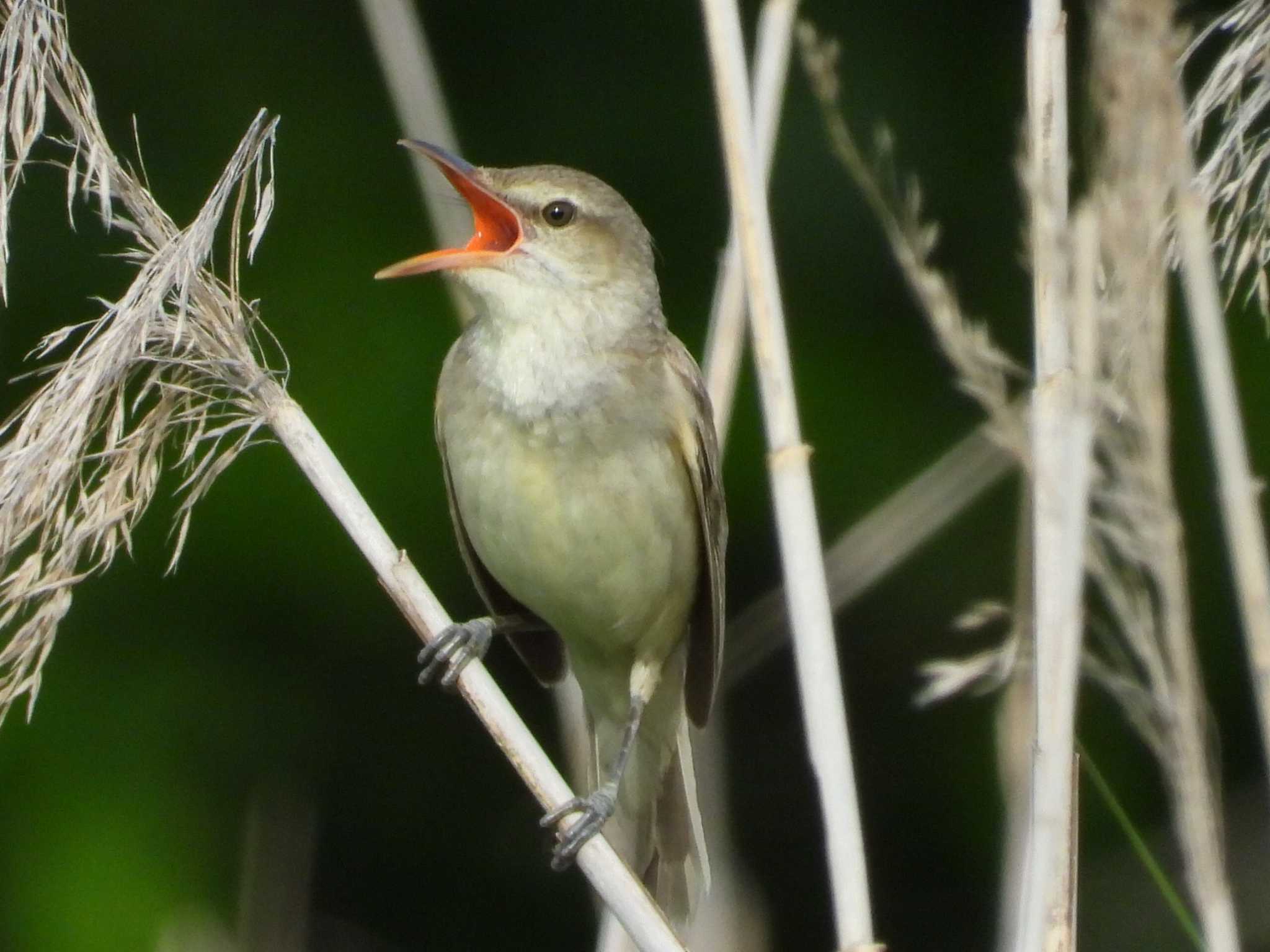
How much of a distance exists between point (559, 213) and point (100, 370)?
3.84ft

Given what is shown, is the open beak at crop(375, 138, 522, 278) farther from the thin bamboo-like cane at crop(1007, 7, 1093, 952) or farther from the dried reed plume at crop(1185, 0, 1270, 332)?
the dried reed plume at crop(1185, 0, 1270, 332)

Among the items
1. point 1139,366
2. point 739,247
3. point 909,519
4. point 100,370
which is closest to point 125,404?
point 100,370

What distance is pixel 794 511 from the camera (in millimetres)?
2123

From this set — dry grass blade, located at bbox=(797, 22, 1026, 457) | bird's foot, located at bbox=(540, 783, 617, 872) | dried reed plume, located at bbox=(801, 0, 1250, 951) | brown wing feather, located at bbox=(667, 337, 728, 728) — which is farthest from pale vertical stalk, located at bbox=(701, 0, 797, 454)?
bird's foot, located at bbox=(540, 783, 617, 872)

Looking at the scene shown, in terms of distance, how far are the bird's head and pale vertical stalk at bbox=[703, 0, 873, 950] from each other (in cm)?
64

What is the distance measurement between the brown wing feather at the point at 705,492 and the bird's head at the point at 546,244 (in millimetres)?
140

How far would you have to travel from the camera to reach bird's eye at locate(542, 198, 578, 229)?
9.76ft

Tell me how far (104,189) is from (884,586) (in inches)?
99.5

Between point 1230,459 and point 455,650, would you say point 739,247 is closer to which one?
point 1230,459

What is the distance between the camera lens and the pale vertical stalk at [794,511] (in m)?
2.01

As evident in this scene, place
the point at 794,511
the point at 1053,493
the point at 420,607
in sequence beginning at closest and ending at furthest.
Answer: the point at 1053,493 < the point at 794,511 < the point at 420,607

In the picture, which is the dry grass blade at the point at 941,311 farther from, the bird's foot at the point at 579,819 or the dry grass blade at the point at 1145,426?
the bird's foot at the point at 579,819

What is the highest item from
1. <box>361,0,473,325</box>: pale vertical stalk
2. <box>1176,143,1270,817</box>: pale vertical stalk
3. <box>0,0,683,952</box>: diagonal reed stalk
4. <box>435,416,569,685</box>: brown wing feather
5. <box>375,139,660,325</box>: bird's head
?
<box>361,0,473,325</box>: pale vertical stalk

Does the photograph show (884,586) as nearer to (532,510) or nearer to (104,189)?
(532,510)
